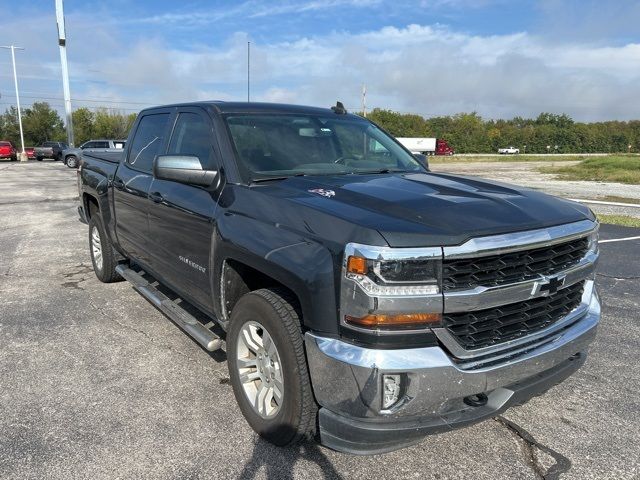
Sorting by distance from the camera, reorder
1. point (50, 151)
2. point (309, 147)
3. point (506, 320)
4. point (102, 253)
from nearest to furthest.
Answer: point (506, 320) < point (309, 147) < point (102, 253) < point (50, 151)

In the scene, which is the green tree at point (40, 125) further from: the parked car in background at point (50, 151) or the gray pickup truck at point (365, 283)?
the gray pickup truck at point (365, 283)

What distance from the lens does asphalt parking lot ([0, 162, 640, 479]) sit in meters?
2.77

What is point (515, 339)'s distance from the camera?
2633 mm

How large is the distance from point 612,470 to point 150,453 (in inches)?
97.9

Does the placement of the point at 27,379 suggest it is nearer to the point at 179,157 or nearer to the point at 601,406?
the point at 179,157

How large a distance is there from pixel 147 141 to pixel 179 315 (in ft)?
6.07

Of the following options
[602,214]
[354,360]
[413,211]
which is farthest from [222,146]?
[602,214]

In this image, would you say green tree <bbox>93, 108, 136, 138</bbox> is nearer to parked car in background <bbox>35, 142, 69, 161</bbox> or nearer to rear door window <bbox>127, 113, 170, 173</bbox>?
parked car in background <bbox>35, 142, 69, 161</bbox>

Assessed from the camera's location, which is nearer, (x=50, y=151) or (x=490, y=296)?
(x=490, y=296)

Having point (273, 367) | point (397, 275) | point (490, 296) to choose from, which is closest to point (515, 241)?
point (490, 296)

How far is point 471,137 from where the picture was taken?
320 feet

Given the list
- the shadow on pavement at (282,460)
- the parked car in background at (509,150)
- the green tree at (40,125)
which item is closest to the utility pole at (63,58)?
the shadow on pavement at (282,460)

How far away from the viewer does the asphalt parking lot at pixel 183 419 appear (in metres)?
2.77

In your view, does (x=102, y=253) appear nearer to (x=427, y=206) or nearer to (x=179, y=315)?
(x=179, y=315)
